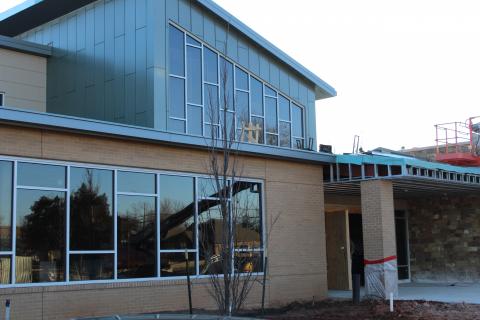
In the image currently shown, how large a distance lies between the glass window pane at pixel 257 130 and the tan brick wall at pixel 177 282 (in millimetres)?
2100

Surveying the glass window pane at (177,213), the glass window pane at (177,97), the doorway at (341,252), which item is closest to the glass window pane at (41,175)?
the glass window pane at (177,213)

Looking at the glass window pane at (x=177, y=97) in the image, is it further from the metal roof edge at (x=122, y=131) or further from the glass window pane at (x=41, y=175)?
the glass window pane at (x=41, y=175)

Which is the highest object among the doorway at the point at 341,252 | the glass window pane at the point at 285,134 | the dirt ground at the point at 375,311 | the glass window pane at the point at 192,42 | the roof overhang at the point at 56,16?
the roof overhang at the point at 56,16

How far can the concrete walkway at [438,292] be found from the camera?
764 inches

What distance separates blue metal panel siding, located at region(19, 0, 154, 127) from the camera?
723 inches

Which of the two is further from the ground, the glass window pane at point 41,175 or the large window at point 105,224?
the glass window pane at point 41,175

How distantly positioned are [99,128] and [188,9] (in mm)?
6780

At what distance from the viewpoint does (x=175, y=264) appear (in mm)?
15961

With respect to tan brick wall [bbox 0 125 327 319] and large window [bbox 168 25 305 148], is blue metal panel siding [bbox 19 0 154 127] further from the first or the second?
tan brick wall [bbox 0 125 327 319]

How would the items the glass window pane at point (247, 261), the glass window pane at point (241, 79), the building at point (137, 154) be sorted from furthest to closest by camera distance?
the glass window pane at point (241, 79) → the building at point (137, 154) → the glass window pane at point (247, 261)

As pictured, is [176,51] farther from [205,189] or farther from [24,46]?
[24,46]

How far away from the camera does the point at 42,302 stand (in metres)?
13.2

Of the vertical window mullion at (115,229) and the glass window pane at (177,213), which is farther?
the glass window pane at (177,213)

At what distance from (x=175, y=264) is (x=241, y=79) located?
7704mm
